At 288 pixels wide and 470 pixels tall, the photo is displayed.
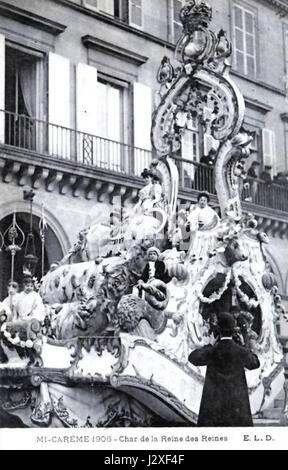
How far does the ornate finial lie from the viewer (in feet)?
21.9

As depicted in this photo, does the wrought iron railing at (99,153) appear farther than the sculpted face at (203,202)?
No

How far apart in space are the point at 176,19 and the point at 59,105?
1.05m

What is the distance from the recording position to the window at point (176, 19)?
670cm

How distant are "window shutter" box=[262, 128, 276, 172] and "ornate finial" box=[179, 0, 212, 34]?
Result: 3.33 feet

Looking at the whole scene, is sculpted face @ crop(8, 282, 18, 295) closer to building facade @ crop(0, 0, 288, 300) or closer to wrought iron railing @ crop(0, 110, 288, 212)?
building facade @ crop(0, 0, 288, 300)

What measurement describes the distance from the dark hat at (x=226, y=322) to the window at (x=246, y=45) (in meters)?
2.12

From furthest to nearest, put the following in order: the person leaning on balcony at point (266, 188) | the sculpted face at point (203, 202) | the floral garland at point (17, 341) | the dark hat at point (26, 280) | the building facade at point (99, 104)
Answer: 1. the person leaning on balcony at point (266, 188)
2. the sculpted face at point (203, 202)
3. the building facade at point (99, 104)
4. the dark hat at point (26, 280)
5. the floral garland at point (17, 341)

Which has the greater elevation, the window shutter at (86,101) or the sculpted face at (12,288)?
the window shutter at (86,101)

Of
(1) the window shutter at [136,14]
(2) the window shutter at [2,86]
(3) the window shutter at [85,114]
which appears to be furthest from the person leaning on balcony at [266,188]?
(2) the window shutter at [2,86]

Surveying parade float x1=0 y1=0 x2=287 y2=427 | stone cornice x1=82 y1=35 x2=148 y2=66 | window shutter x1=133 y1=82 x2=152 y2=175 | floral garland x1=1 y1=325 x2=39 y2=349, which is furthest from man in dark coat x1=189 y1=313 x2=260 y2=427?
stone cornice x1=82 y1=35 x2=148 y2=66

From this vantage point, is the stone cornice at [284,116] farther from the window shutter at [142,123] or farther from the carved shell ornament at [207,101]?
the window shutter at [142,123]

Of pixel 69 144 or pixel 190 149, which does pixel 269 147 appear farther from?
pixel 69 144

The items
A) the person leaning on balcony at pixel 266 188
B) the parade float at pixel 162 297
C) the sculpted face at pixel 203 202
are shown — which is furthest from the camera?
the person leaning on balcony at pixel 266 188

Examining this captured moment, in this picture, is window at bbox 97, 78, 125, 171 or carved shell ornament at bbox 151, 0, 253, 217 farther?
carved shell ornament at bbox 151, 0, 253, 217
